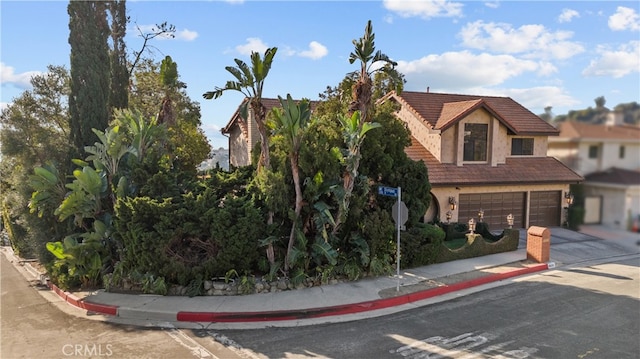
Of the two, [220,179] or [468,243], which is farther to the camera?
[468,243]

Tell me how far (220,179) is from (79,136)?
6.07m

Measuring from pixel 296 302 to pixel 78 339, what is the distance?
15.0 ft

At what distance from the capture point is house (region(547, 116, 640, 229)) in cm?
166

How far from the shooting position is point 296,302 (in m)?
10.6

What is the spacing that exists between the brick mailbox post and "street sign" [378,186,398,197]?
616 centimetres

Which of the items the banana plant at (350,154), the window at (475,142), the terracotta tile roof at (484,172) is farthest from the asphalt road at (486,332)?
the window at (475,142)

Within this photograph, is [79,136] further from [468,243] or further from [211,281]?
[468,243]

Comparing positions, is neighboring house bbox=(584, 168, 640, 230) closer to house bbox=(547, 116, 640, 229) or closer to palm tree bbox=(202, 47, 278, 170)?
house bbox=(547, 116, 640, 229)

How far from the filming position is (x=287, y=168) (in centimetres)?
1198

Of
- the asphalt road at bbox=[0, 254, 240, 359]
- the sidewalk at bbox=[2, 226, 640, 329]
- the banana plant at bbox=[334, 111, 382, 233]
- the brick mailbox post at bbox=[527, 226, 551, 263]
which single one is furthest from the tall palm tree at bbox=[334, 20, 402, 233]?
the brick mailbox post at bbox=[527, 226, 551, 263]

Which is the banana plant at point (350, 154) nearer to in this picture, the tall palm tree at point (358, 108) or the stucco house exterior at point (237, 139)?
the tall palm tree at point (358, 108)

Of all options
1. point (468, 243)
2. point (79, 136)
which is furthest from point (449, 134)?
point (79, 136)

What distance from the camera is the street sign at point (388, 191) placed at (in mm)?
11790

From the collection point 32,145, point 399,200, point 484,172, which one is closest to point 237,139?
point 32,145
